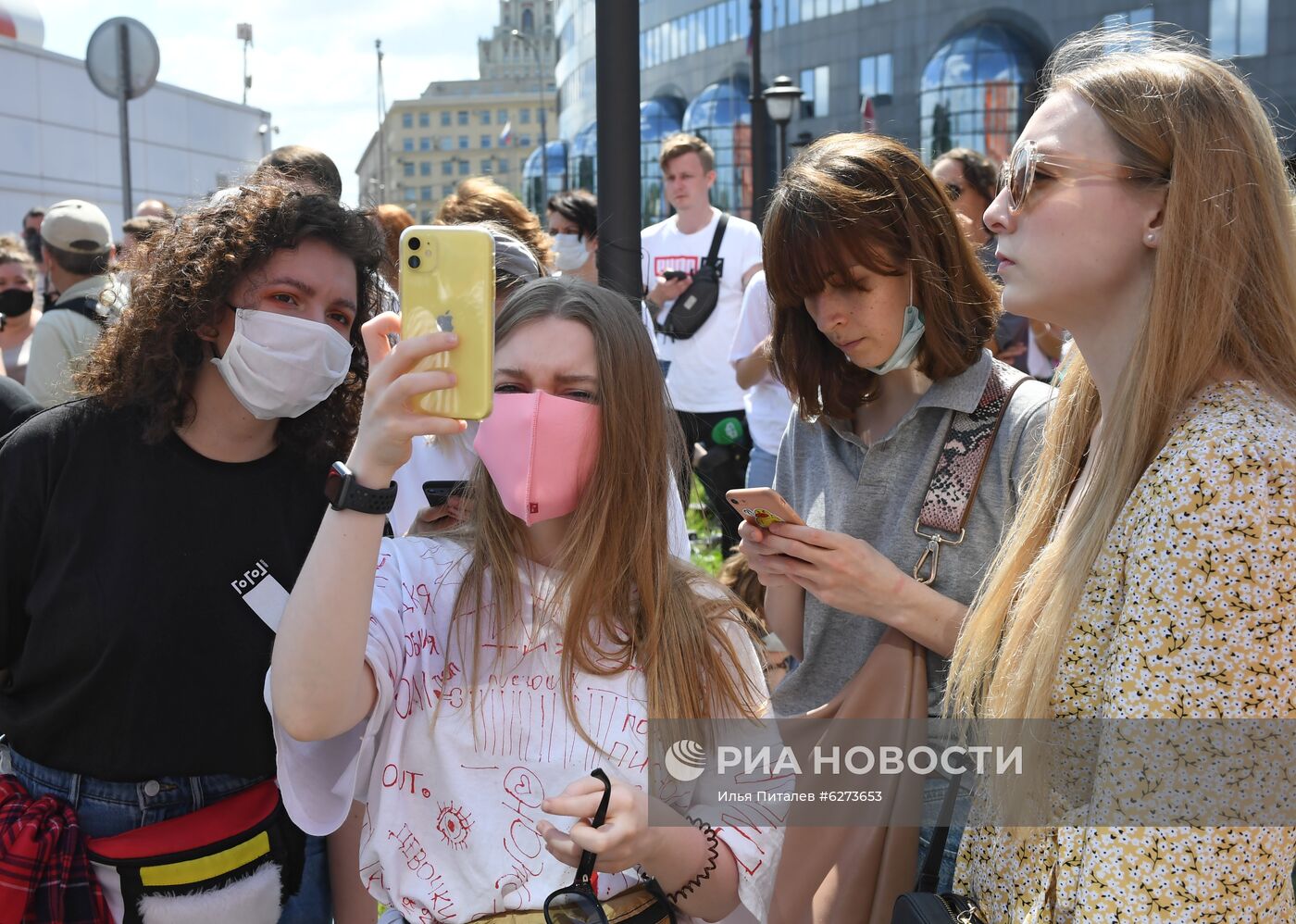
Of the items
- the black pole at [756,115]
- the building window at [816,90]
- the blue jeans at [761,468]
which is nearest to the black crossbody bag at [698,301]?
the blue jeans at [761,468]

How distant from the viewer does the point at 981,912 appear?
1747mm

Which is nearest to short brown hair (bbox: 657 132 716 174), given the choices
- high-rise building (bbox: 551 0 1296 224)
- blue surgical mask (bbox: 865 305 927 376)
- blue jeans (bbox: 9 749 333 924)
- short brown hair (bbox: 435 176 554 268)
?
short brown hair (bbox: 435 176 554 268)

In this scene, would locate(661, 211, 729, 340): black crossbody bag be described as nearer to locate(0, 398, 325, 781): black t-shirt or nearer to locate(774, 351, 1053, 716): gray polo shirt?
locate(774, 351, 1053, 716): gray polo shirt

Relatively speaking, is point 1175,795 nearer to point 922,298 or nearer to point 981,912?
point 981,912

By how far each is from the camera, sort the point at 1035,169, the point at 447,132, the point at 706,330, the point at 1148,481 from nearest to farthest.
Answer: the point at 1148,481 < the point at 1035,169 < the point at 706,330 < the point at 447,132

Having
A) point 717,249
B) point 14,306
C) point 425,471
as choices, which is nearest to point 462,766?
point 425,471

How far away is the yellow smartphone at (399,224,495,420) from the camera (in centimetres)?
157

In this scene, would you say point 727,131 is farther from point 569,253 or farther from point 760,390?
point 760,390

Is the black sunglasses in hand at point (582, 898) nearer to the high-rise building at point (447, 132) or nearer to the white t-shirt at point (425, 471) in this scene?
the white t-shirt at point (425, 471)

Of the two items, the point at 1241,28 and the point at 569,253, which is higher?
the point at 1241,28

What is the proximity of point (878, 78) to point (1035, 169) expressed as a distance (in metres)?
40.5

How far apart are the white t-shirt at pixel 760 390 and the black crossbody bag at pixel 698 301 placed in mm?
792

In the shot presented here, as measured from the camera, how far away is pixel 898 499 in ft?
8.13

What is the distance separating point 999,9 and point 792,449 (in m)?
36.7
